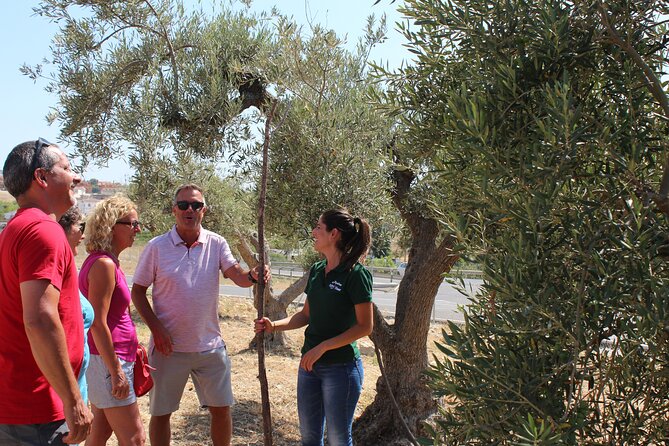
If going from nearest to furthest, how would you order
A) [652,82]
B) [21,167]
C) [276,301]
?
[652,82] → [21,167] → [276,301]

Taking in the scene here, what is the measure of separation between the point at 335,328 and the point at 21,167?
6.75 ft

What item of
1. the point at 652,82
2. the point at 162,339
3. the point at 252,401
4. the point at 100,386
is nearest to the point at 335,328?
the point at 162,339

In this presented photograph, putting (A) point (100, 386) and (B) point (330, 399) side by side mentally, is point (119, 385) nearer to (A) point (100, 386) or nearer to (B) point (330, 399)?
(A) point (100, 386)

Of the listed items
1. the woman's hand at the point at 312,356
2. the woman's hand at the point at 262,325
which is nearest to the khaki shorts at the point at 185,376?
the woman's hand at the point at 262,325

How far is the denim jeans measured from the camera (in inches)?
101

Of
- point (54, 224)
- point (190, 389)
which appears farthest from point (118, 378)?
point (190, 389)

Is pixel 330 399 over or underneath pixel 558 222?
underneath

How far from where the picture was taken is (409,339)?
643cm

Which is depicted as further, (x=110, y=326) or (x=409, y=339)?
(x=409, y=339)

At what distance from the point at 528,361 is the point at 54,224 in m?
2.00

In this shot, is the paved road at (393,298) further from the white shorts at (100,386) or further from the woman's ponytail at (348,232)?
the white shorts at (100,386)

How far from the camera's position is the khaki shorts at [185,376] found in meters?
4.31

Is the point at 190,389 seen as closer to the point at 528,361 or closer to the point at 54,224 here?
the point at 54,224

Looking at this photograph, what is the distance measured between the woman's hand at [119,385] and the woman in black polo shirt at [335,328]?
2.87ft
